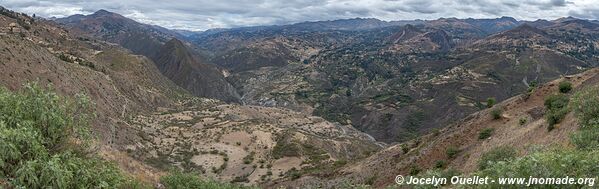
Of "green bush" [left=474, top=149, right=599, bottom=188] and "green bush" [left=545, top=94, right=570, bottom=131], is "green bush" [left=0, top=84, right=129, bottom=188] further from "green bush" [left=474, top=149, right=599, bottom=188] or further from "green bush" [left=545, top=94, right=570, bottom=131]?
"green bush" [left=545, top=94, right=570, bottom=131]

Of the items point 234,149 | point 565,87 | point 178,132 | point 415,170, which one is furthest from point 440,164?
point 178,132

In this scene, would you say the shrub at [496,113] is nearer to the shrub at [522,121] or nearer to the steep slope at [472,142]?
the steep slope at [472,142]

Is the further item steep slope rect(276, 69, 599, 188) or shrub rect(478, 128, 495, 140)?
shrub rect(478, 128, 495, 140)

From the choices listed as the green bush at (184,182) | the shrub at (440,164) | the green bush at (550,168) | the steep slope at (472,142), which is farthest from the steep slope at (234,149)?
the green bush at (550,168)

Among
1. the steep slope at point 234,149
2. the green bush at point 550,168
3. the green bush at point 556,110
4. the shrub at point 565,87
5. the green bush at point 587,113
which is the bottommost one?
the steep slope at point 234,149

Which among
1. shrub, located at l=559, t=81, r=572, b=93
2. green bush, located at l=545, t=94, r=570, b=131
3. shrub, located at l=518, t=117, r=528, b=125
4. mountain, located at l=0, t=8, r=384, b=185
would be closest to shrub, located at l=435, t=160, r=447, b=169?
shrub, located at l=518, t=117, r=528, b=125

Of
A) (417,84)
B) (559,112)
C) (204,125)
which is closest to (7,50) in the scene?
(204,125)

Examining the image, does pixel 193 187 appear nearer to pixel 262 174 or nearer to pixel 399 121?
pixel 262 174
